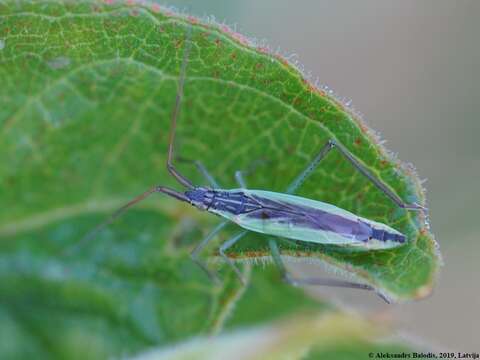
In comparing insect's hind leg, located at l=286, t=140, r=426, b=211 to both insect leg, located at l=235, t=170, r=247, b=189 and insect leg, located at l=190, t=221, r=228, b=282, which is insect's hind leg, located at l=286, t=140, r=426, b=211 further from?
insect leg, located at l=190, t=221, r=228, b=282

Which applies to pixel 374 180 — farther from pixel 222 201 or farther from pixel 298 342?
pixel 222 201

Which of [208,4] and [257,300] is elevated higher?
[208,4]

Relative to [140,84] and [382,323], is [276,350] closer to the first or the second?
[382,323]

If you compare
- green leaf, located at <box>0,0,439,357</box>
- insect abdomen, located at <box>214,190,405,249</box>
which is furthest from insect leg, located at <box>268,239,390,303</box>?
insect abdomen, located at <box>214,190,405,249</box>

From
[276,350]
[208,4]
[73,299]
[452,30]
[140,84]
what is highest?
[452,30]

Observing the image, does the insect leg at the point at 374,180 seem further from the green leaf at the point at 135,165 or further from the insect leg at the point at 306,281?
the insect leg at the point at 306,281

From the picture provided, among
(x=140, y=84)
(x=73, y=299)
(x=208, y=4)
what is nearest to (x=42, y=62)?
(x=140, y=84)

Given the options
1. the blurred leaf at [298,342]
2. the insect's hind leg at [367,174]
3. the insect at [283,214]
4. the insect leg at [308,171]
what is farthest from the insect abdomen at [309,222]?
the blurred leaf at [298,342]
